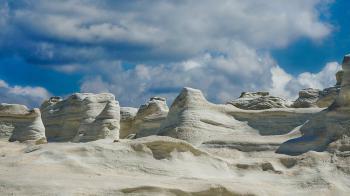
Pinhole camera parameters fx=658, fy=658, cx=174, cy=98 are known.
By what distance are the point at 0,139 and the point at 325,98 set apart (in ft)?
53.7

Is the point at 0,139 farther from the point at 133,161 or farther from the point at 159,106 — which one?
the point at 133,161

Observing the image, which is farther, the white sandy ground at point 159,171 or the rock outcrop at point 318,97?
the rock outcrop at point 318,97

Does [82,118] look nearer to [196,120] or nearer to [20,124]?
[20,124]

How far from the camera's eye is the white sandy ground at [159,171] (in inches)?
431

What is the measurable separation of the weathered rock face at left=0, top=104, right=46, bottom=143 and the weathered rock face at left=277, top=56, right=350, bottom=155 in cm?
1908

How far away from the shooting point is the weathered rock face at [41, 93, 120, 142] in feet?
103

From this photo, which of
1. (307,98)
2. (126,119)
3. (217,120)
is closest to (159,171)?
(217,120)

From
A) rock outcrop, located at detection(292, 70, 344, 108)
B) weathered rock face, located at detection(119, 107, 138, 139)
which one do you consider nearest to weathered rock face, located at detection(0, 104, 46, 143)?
weathered rock face, located at detection(119, 107, 138, 139)

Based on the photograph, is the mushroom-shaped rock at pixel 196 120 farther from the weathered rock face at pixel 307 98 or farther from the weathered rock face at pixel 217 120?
the weathered rock face at pixel 307 98

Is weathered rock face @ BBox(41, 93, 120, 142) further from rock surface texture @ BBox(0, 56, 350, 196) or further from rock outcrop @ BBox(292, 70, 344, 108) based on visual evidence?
rock surface texture @ BBox(0, 56, 350, 196)

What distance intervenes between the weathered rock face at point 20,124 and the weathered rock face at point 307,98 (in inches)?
497

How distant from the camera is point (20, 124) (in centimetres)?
3409

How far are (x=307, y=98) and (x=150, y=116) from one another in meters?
7.98

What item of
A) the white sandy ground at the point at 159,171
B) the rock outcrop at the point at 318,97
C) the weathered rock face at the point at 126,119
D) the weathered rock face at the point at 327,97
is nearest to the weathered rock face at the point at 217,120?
the white sandy ground at the point at 159,171
